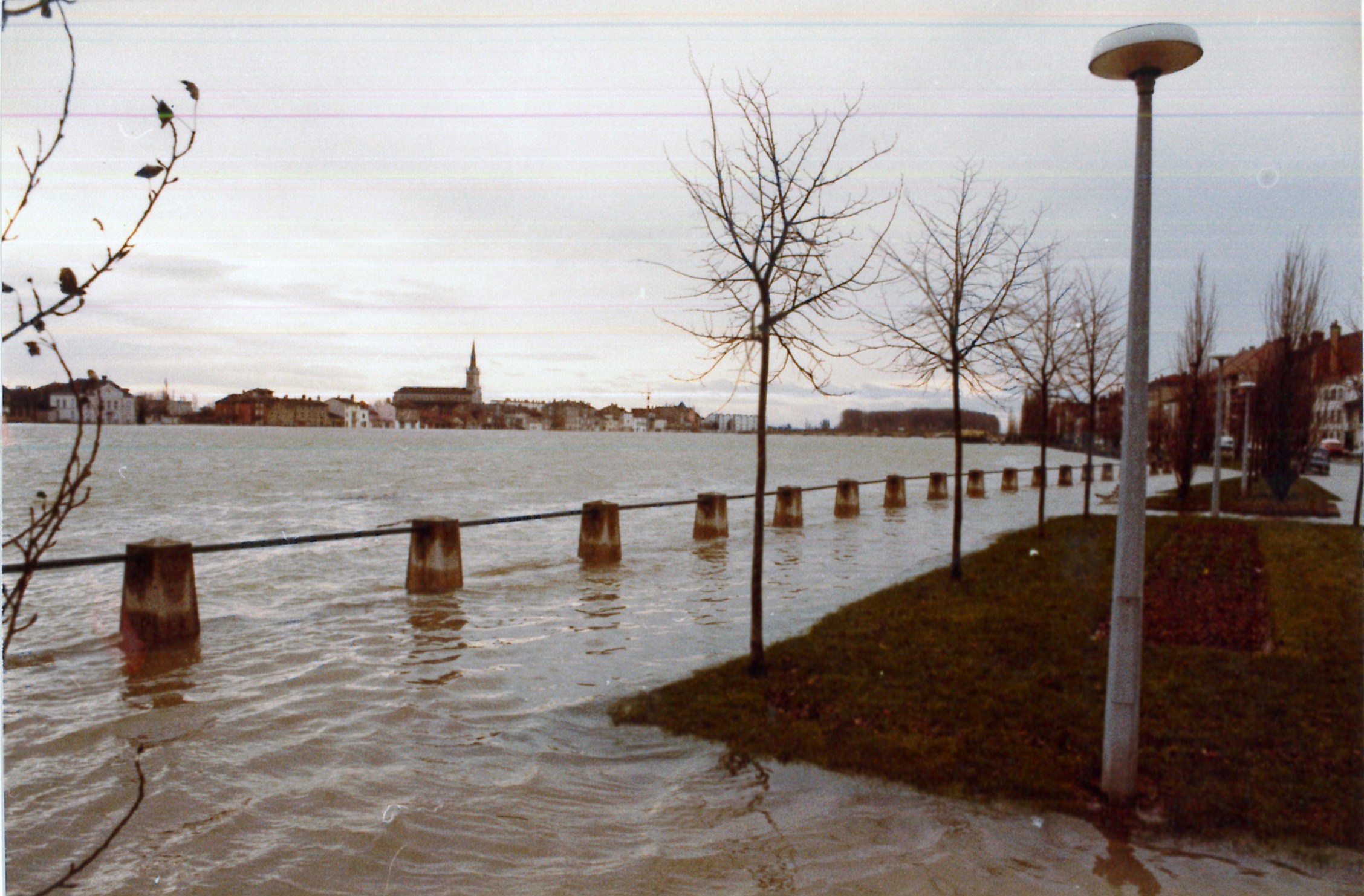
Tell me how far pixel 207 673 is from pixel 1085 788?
8.69 metres

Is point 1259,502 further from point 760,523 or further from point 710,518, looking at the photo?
point 760,523

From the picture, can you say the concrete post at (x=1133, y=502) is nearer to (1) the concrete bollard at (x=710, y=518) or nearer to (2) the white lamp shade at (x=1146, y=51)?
(2) the white lamp shade at (x=1146, y=51)

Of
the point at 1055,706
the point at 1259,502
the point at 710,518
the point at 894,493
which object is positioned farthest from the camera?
the point at 894,493

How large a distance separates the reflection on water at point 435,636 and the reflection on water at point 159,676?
2246mm

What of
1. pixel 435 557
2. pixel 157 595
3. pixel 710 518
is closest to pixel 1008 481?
pixel 710 518

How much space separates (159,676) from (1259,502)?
26.4 meters

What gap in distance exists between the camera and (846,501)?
28141 millimetres

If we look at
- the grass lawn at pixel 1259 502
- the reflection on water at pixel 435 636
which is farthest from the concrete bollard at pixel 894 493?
the reflection on water at pixel 435 636

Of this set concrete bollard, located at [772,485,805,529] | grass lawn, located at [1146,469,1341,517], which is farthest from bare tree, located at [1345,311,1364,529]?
concrete bollard, located at [772,485,805,529]

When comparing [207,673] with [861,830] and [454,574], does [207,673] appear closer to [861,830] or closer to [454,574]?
[454,574]

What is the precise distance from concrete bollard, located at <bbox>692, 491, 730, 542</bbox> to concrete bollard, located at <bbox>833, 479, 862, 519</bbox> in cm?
661

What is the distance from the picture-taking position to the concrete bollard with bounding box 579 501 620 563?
17.4m

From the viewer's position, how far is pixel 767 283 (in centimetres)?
767

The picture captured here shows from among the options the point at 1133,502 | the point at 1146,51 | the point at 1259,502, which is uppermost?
the point at 1146,51
